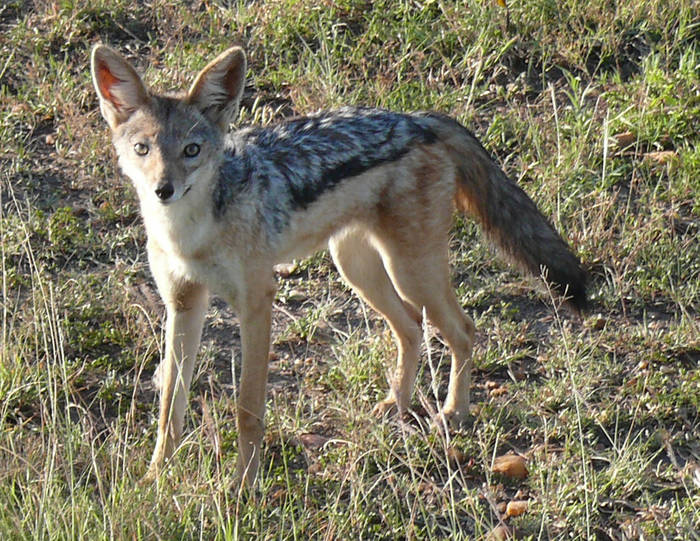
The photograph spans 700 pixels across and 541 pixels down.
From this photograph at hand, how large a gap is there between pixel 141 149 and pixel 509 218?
1.90 m

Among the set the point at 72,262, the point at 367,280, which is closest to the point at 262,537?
the point at 367,280

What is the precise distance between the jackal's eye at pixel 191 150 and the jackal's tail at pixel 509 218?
1.30m

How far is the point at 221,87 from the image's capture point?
5.19 meters

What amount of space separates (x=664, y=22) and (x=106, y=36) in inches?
161

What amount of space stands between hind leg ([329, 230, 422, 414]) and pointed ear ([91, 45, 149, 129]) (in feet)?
4.31

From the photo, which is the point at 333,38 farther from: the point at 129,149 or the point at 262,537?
the point at 262,537

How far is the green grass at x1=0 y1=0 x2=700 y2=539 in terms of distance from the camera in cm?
481

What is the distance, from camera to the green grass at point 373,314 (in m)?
4.81

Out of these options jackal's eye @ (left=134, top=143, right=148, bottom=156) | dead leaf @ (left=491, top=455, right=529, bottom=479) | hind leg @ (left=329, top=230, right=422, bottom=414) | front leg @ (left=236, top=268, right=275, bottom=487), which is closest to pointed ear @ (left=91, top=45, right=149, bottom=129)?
jackal's eye @ (left=134, top=143, right=148, bottom=156)

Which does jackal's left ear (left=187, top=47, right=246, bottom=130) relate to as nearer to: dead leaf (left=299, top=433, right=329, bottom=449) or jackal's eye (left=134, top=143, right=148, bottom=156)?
jackal's eye (left=134, top=143, right=148, bottom=156)

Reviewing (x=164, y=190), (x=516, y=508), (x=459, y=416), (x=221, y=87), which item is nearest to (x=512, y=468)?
(x=516, y=508)

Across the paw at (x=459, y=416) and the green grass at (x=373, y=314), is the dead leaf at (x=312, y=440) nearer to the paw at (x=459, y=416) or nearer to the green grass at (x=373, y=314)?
the green grass at (x=373, y=314)

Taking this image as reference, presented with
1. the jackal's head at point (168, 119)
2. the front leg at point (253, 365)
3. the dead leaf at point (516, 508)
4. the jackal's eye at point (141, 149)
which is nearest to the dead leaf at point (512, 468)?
the dead leaf at point (516, 508)

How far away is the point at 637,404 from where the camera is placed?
5.66m
